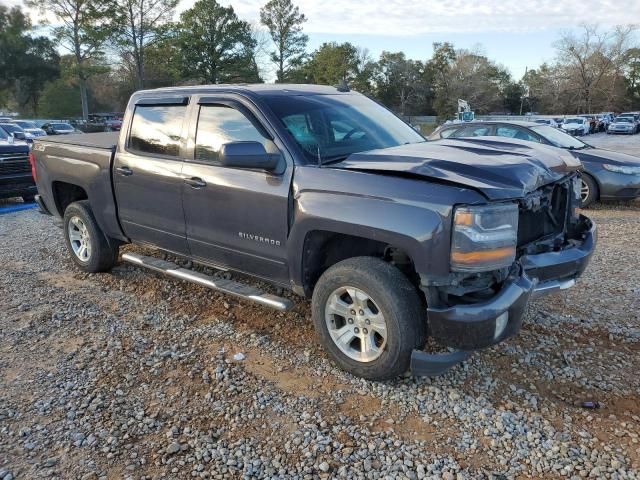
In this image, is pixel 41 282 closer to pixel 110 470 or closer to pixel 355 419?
pixel 110 470

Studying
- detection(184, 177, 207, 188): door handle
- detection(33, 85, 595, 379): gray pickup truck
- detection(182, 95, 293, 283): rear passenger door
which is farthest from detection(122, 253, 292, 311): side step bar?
detection(184, 177, 207, 188): door handle

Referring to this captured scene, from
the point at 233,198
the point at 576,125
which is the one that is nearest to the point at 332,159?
the point at 233,198

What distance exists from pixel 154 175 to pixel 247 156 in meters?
1.42

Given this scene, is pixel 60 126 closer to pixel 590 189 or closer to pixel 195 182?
pixel 590 189

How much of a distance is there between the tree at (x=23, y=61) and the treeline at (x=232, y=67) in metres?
0.10

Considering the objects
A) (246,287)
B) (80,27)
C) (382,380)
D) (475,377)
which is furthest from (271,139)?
(80,27)

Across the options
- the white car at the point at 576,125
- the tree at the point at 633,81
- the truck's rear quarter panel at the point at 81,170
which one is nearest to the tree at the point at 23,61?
the white car at the point at 576,125

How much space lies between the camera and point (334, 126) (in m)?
3.98

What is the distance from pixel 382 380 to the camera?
3.35m

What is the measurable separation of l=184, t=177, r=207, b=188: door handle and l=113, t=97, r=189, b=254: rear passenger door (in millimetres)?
113

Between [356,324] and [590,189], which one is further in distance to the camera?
[590,189]

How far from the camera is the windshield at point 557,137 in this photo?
865 cm

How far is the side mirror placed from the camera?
340 centimetres

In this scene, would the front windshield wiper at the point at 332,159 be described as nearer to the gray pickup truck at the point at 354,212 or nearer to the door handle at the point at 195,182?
the gray pickup truck at the point at 354,212
